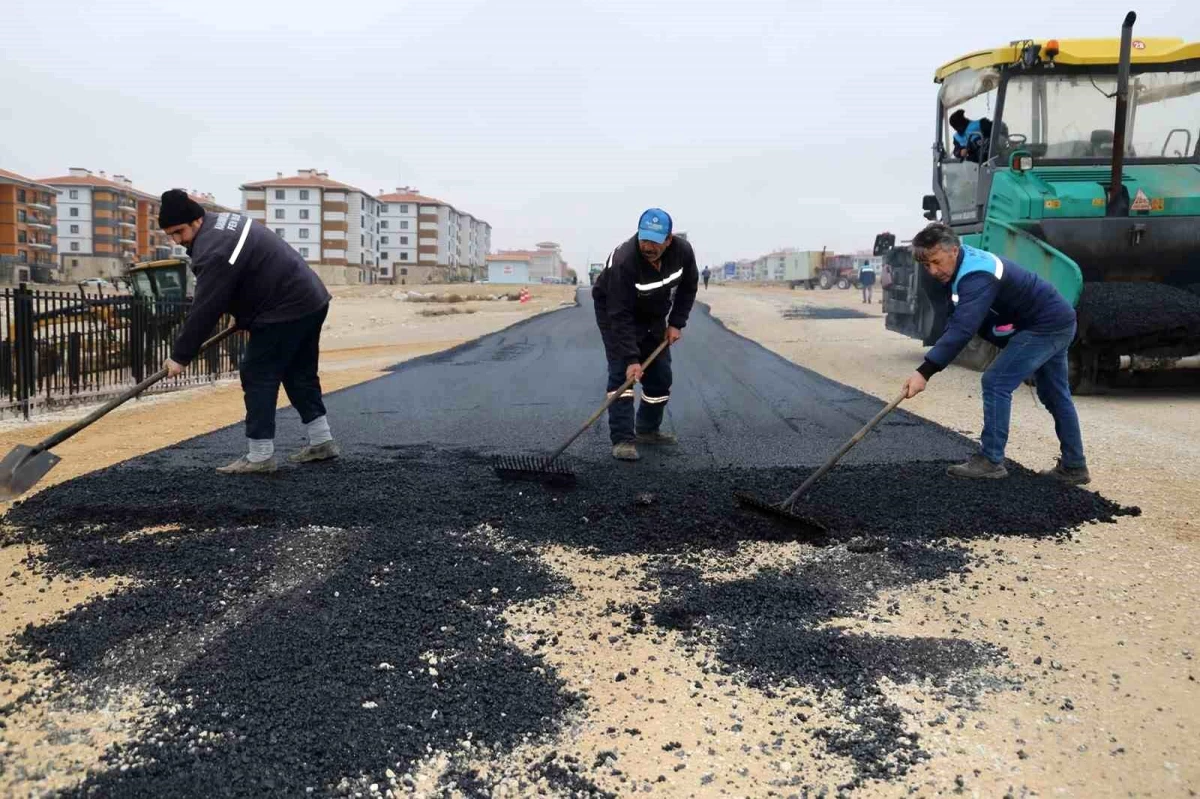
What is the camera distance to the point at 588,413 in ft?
26.6

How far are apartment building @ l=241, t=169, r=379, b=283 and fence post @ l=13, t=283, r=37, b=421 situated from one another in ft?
260

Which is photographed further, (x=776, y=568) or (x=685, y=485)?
(x=685, y=485)

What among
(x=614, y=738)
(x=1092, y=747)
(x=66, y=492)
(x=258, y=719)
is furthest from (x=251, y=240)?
(x=1092, y=747)

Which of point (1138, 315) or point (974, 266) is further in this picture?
point (1138, 315)

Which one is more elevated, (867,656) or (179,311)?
(179,311)

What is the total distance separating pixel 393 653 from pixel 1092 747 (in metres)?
2.03

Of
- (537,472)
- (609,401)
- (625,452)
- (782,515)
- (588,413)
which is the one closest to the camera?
(782,515)

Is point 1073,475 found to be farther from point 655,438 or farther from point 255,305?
point 255,305

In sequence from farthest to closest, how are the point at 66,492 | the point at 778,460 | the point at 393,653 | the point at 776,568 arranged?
1. the point at 778,460
2. the point at 66,492
3. the point at 776,568
4. the point at 393,653

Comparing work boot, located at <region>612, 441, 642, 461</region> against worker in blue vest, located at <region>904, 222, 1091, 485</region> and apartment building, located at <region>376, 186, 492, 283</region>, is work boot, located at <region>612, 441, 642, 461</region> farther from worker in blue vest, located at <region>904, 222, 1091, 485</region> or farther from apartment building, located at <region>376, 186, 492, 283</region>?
apartment building, located at <region>376, 186, 492, 283</region>

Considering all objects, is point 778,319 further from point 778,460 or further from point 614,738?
point 614,738

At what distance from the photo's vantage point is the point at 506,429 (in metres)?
7.34

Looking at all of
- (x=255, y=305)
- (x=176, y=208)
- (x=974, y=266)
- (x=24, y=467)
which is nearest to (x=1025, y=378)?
(x=974, y=266)

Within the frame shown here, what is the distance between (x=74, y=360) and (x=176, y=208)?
16.0 ft
